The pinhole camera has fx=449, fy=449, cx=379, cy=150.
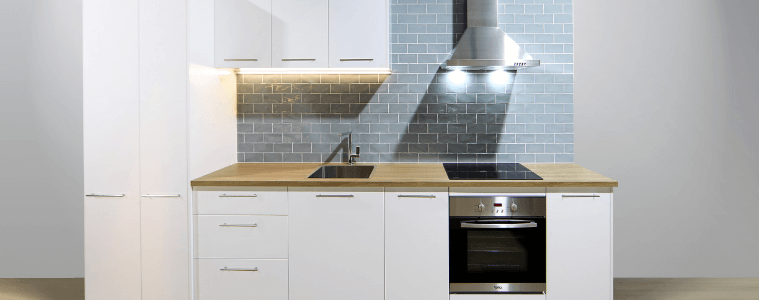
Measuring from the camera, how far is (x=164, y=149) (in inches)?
97.4

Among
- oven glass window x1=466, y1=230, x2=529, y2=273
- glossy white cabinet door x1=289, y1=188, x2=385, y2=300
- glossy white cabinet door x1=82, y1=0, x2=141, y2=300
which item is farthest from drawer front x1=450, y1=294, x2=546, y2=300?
glossy white cabinet door x1=82, y1=0, x2=141, y2=300

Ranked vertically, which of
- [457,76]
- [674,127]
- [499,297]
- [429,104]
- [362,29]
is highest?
[362,29]

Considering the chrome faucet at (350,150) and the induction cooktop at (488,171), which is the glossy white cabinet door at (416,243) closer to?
the induction cooktop at (488,171)

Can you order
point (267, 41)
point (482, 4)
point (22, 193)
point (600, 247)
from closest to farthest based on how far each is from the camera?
point (600, 247) → point (267, 41) → point (482, 4) → point (22, 193)

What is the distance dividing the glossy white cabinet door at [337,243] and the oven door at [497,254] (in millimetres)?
436

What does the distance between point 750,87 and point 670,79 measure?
1.84 feet

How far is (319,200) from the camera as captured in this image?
2510mm

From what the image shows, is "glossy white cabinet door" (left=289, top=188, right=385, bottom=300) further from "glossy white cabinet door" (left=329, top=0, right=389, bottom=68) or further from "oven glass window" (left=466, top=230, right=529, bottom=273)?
"glossy white cabinet door" (left=329, top=0, right=389, bottom=68)

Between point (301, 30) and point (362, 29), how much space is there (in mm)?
385

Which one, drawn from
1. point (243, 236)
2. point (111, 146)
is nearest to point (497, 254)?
point (243, 236)

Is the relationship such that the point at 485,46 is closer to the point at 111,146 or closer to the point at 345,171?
the point at 345,171

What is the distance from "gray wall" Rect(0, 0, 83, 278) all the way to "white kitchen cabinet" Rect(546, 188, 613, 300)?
10.9 feet

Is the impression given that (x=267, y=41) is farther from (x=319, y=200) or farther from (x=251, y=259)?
(x=251, y=259)

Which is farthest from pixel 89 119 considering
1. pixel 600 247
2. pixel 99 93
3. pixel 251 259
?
pixel 600 247
